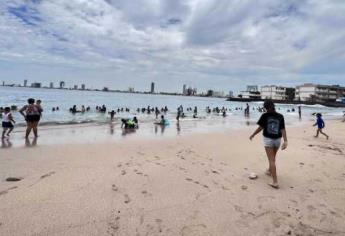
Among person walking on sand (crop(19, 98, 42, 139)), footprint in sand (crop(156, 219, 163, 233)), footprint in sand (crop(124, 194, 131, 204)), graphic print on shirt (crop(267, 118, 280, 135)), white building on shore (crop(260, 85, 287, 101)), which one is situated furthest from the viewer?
white building on shore (crop(260, 85, 287, 101))

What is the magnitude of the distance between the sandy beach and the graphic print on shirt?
1087 mm

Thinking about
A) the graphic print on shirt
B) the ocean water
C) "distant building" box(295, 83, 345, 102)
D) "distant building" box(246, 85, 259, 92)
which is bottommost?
the ocean water

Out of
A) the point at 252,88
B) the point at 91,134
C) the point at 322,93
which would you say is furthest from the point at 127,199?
the point at 252,88

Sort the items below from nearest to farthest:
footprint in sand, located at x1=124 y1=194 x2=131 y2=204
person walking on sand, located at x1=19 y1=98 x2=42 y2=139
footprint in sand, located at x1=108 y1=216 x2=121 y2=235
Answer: footprint in sand, located at x1=108 y1=216 x2=121 y2=235 → footprint in sand, located at x1=124 y1=194 x2=131 y2=204 → person walking on sand, located at x1=19 y1=98 x2=42 y2=139

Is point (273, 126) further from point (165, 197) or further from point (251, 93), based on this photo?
point (251, 93)

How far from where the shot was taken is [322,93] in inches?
5113

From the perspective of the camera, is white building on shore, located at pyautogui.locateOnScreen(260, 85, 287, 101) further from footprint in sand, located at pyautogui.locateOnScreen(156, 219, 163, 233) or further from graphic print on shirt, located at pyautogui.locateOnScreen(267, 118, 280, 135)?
footprint in sand, located at pyautogui.locateOnScreen(156, 219, 163, 233)

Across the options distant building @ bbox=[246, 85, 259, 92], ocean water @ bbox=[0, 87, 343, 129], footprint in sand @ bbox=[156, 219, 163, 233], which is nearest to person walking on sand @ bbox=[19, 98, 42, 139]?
ocean water @ bbox=[0, 87, 343, 129]

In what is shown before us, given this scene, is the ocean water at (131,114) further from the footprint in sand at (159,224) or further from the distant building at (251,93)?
the distant building at (251,93)

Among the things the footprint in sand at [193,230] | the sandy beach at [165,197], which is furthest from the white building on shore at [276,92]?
the footprint in sand at [193,230]

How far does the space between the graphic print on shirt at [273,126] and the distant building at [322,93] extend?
13507cm

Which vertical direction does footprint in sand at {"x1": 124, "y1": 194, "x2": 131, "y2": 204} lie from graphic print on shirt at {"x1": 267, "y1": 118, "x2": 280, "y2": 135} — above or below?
below

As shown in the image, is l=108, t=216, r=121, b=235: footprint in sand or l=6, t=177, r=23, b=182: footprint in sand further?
l=6, t=177, r=23, b=182: footprint in sand

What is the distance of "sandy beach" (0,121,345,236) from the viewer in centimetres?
395
